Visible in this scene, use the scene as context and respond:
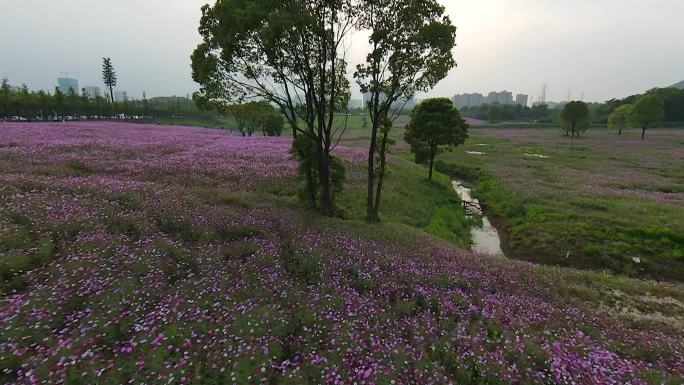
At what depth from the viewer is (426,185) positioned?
35.9 metres

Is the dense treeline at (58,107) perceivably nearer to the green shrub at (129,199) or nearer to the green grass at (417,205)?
the green grass at (417,205)

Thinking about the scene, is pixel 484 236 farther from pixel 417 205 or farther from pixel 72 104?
pixel 72 104

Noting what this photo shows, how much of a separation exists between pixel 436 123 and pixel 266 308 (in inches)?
1240

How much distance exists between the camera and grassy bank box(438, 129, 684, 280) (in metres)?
20.1

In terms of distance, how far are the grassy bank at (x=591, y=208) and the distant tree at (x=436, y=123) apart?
754cm

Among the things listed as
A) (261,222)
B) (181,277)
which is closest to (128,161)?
(261,222)

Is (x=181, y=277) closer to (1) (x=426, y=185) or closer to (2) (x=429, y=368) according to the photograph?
(2) (x=429, y=368)

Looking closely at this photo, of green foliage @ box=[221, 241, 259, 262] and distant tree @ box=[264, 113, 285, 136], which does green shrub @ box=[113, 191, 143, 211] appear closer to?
green foliage @ box=[221, 241, 259, 262]

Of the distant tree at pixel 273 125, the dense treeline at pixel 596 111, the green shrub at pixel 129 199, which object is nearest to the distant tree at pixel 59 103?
the distant tree at pixel 273 125

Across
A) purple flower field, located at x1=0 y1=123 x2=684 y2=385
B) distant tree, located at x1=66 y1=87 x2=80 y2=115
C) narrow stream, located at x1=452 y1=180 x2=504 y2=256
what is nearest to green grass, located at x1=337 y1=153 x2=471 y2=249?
narrow stream, located at x1=452 y1=180 x2=504 y2=256

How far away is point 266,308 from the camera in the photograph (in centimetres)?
904

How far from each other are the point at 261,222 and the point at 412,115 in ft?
91.9

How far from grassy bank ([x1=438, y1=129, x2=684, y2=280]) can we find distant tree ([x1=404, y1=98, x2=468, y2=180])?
7543 millimetres

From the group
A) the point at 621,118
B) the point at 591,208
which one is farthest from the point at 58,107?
the point at 621,118
